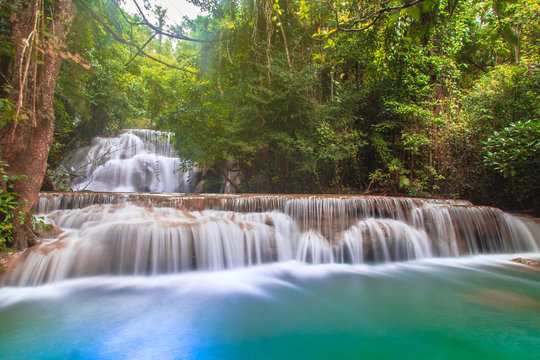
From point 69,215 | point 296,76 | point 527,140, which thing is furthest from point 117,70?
point 527,140

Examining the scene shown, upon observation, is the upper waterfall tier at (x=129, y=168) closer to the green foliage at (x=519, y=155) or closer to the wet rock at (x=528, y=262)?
the green foliage at (x=519, y=155)

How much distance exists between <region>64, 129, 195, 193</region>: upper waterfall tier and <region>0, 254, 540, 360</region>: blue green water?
8866 millimetres

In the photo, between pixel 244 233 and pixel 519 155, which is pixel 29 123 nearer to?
pixel 244 233

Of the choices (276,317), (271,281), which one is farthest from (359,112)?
(276,317)

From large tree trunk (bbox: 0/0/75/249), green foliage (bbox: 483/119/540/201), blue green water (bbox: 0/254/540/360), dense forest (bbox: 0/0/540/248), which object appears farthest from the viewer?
dense forest (bbox: 0/0/540/248)

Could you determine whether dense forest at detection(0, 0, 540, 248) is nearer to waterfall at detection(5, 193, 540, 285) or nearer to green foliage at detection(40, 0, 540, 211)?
green foliage at detection(40, 0, 540, 211)

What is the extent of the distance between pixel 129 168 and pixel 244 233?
9.69m

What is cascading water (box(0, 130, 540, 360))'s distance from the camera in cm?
251

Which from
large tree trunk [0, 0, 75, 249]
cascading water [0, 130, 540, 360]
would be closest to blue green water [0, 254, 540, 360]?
cascading water [0, 130, 540, 360]

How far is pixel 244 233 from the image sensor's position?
536 centimetres

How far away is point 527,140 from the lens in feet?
19.1

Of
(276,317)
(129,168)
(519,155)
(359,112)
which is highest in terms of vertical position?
(359,112)

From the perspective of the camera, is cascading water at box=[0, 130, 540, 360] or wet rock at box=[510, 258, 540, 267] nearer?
cascading water at box=[0, 130, 540, 360]

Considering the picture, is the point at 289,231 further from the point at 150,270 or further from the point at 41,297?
the point at 41,297
